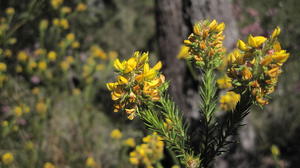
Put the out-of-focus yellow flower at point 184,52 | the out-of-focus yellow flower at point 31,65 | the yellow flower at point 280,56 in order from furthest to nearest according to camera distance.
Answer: the out-of-focus yellow flower at point 31,65
the out-of-focus yellow flower at point 184,52
the yellow flower at point 280,56

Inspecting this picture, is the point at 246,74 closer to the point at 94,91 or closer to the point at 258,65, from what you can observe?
the point at 258,65

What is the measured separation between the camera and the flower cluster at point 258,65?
0.94m

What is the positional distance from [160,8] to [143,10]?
382 cm

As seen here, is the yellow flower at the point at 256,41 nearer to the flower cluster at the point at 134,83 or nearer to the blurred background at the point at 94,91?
the flower cluster at the point at 134,83

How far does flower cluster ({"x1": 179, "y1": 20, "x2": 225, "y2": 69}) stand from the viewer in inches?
44.1

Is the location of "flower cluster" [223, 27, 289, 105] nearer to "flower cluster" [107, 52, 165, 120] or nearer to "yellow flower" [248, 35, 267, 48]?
"yellow flower" [248, 35, 267, 48]

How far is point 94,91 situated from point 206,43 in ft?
10.0

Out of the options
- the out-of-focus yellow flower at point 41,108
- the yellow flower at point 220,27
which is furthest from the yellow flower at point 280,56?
the out-of-focus yellow flower at point 41,108

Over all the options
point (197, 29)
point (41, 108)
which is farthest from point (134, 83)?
point (41, 108)

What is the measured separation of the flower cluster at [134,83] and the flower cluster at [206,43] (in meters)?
0.19

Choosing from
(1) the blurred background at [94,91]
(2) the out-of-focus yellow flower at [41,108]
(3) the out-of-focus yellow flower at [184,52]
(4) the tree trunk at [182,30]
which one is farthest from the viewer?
(2) the out-of-focus yellow flower at [41,108]

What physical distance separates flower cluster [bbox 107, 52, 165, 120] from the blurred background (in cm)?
143

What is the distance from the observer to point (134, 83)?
1070 millimetres

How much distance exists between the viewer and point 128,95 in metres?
1.08
